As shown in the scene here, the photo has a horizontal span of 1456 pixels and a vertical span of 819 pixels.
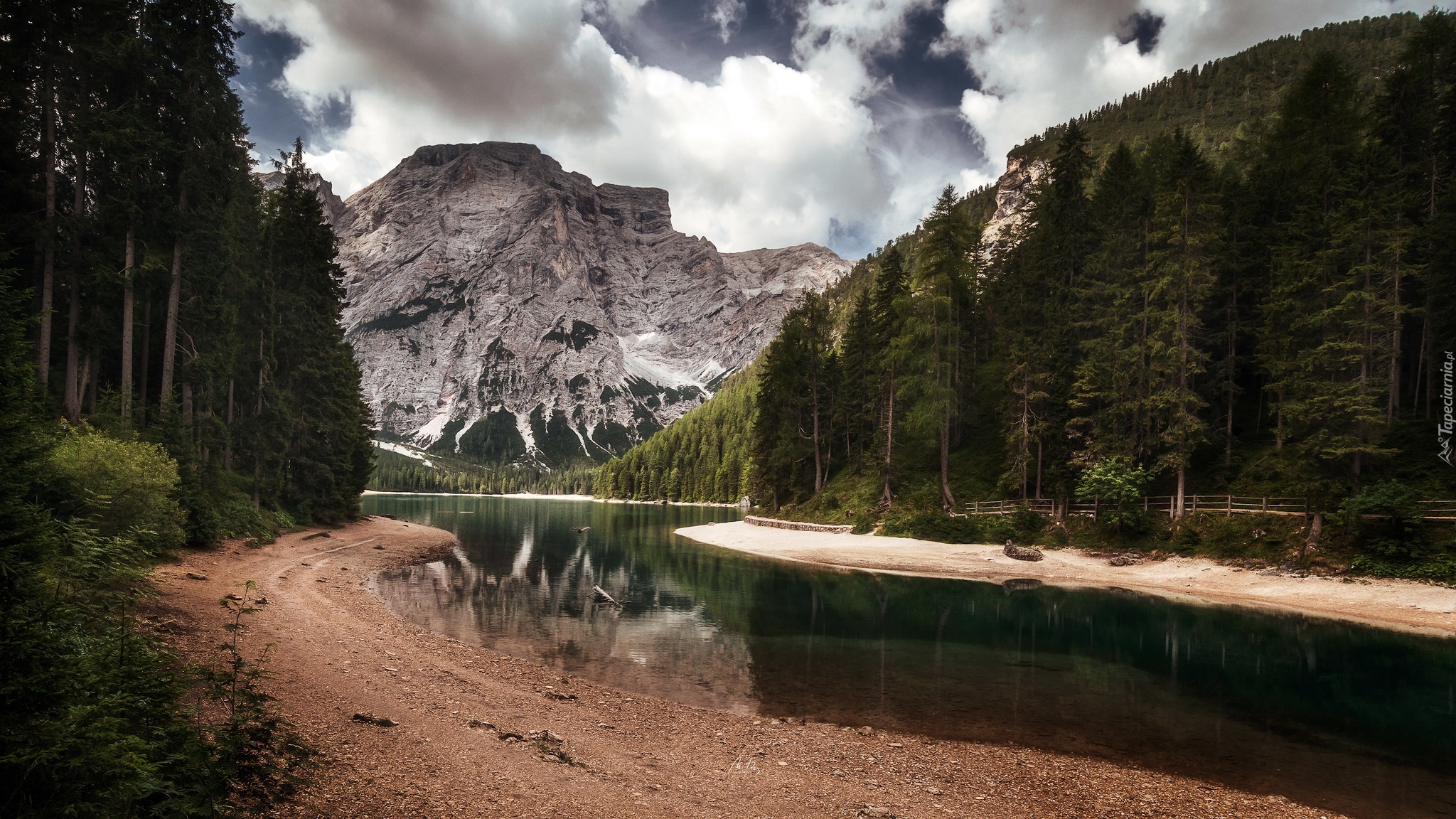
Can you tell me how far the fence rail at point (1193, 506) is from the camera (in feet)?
92.1

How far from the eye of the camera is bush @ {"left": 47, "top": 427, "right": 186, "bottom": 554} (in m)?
15.7

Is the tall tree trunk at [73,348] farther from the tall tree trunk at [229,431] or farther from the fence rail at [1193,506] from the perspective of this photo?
the fence rail at [1193,506]

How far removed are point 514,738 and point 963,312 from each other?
58.7m

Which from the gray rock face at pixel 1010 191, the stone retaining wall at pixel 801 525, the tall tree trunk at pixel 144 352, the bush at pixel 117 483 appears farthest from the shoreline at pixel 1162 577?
the gray rock face at pixel 1010 191

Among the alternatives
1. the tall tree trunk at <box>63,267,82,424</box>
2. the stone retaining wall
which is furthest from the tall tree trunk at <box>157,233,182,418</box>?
the stone retaining wall

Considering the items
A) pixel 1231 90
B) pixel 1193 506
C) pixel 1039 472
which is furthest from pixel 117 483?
pixel 1231 90

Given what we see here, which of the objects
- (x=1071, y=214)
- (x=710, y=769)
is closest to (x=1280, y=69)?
(x=1071, y=214)

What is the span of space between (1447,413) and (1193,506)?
41.6 feet

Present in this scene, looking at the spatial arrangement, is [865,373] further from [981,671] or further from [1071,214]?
[981,671]

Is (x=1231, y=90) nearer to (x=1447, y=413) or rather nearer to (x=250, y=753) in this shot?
(x=1447, y=413)

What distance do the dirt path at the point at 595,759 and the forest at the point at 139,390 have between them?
4.43ft

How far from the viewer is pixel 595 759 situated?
11266 millimetres

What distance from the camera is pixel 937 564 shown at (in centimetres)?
4056

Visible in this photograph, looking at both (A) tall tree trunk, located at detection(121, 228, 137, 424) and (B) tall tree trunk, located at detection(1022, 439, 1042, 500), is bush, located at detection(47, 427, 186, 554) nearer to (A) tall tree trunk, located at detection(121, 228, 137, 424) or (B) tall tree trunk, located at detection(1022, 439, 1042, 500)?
(A) tall tree trunk, located at detection(121, 228, 137, 424)
